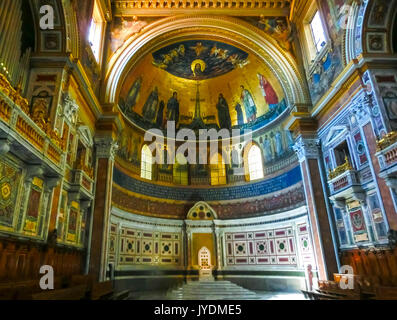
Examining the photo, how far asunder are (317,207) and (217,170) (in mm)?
9425

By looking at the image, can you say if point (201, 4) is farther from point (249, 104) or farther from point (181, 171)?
point (181, 171)

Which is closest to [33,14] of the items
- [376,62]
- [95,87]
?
[95,87]

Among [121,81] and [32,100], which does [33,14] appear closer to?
[32,100]

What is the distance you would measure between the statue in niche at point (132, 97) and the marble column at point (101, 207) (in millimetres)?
4418

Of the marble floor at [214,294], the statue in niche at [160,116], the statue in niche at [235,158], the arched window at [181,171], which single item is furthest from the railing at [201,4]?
the marble floor at [214,294]

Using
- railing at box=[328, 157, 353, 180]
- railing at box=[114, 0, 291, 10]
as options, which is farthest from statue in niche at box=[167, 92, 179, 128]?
railing at box=[328, 157, 353, 180]

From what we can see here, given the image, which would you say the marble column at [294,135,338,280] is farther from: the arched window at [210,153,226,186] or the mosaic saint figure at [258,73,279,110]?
the arched window at [210,153,226,186]

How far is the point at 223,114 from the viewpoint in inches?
912

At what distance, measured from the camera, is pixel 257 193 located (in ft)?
65.8

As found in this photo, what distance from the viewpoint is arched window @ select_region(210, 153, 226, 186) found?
22.3m

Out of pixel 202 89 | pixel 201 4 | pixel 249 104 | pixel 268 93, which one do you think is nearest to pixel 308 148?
pixel 268 93

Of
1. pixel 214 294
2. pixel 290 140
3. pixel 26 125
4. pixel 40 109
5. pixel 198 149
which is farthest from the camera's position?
pixel 198 149

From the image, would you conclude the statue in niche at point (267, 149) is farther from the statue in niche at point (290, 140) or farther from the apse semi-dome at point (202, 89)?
the statue in niche at point (290, 140)

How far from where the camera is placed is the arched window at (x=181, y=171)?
22078 mm
